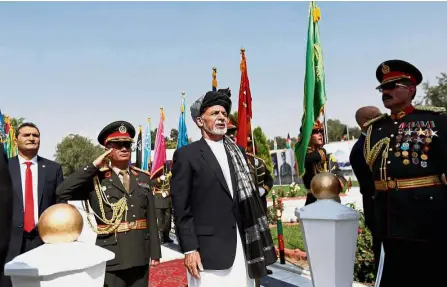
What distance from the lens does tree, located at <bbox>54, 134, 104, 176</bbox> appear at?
5475 cm

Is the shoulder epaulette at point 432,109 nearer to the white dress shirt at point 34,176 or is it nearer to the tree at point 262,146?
the white dress shirt at point 34,176

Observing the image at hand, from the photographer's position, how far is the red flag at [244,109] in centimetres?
642

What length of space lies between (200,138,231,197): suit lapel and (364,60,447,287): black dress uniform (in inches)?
47.3

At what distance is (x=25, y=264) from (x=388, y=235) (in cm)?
244

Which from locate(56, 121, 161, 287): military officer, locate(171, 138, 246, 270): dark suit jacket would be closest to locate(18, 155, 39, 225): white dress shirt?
locate(56, 121, 161, 287): military officer

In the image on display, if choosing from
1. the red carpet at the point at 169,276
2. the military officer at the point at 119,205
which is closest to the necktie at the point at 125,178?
the military officer at the point at 119,205

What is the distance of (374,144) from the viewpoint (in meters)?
3.07

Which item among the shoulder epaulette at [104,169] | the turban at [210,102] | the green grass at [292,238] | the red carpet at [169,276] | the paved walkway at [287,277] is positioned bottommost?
the red carpet at [169,276]

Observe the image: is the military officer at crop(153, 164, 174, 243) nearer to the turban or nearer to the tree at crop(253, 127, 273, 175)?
the turban

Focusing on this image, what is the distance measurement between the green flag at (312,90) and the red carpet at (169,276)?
306 cm

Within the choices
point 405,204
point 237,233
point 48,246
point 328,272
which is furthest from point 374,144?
point 48,246

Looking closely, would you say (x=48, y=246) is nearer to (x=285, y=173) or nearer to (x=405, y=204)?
(x=405, y=204)

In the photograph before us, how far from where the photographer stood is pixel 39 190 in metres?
4.16

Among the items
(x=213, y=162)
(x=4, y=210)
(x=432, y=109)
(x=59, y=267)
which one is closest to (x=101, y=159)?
(x=213, y=162)
